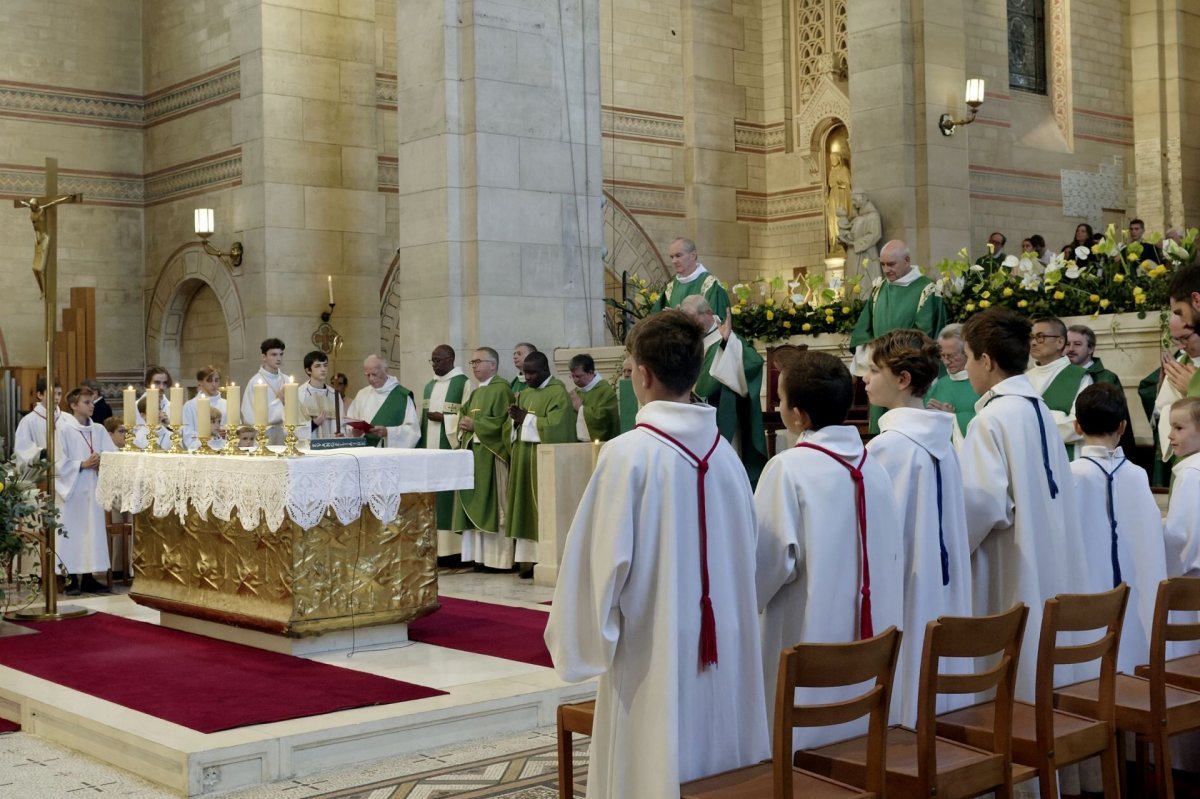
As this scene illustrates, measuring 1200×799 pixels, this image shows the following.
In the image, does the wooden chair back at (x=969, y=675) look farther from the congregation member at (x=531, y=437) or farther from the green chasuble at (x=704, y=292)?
the congregation member at (x=531, y=437)

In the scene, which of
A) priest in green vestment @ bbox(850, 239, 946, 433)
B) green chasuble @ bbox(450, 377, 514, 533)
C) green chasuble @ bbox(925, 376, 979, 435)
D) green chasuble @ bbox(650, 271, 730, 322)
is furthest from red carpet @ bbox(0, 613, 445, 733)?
priest in green vestment @ bbox(850, 239, 946, 433)

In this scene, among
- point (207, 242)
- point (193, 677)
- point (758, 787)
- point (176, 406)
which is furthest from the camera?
point (207, 242)

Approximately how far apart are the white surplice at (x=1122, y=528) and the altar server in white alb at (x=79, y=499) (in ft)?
23.4

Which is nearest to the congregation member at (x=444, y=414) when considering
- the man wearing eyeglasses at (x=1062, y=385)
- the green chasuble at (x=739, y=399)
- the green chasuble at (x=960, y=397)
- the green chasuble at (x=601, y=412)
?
the green chasuble at (x=601, y=412)

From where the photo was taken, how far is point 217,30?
1486cm

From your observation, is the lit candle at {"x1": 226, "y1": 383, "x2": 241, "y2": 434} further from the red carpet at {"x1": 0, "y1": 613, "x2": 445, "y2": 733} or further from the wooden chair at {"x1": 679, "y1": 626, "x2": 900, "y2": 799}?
the wooden chair at {"x1": 679, "y1": 626, "x2": 900, "y2": 799}

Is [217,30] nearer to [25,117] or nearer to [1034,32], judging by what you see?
[25,117]

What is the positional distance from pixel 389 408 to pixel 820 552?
24.2 ft

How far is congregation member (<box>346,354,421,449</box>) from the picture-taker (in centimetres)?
1074

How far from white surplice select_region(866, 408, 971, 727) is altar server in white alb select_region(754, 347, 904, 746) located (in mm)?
228

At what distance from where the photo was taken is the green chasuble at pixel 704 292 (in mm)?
9445

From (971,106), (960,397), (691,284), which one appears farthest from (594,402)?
(971,106)

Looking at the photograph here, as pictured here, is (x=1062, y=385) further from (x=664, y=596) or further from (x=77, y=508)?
(x=77, y=508)

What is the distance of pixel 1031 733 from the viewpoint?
12.9 ft
